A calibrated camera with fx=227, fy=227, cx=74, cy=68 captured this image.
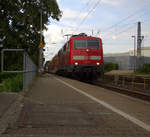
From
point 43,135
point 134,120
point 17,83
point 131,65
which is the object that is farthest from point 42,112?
point 131,65

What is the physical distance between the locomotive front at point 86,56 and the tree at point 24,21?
16.3ft

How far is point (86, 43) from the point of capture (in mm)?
17797

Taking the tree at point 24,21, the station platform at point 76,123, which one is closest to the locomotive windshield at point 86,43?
the tree at point 24,21

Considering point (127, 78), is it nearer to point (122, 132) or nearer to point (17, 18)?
point (17, 18)

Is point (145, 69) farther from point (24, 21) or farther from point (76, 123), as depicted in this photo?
point (76, 123)

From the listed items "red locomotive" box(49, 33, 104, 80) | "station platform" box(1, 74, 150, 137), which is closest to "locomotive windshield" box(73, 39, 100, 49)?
"red locomotive" box(49, 33, 104, 80)

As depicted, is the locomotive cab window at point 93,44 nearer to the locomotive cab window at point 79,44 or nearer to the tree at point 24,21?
the locomotive cab window at point 79,44

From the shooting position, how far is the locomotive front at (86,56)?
677 inches

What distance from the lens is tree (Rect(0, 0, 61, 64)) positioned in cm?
1877

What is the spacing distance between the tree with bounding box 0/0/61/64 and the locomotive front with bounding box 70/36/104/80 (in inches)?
196

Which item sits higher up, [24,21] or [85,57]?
[24,21]

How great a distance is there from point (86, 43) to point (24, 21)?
6.02 metres

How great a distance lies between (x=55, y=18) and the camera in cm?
2264

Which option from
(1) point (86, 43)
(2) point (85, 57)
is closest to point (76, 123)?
(2) point (85, 57)
